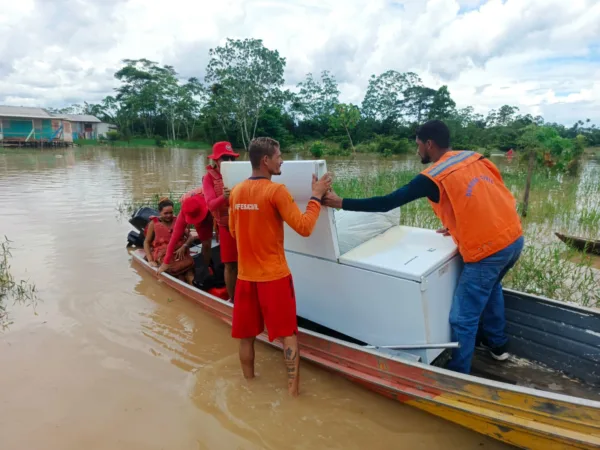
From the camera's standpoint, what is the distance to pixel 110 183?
16.1 metres

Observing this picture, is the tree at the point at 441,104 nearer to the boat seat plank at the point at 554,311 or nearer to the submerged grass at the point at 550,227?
the submerged grass at the point at 550,227

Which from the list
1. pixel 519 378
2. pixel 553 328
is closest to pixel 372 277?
pixel 519 378

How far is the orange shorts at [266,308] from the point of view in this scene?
9.14 ft

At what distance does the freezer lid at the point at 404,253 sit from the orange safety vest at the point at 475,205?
246 millimetres

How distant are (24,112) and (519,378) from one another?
50.6 m

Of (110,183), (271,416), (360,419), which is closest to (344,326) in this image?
(360,419)

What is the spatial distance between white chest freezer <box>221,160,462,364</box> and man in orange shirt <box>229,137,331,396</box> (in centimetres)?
28

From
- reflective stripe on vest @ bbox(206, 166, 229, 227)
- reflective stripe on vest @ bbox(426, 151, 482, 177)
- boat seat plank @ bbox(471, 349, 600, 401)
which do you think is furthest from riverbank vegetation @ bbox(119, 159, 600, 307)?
reflective stripe on vest @ bbox(206, 166, 229, 227)

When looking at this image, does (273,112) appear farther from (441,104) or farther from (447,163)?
(447,163)

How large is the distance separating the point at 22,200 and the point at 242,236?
40.1 feet

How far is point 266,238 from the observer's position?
2725 millimetres

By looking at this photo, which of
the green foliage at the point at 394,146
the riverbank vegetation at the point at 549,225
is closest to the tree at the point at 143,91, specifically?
the green foliage at the point at 394,146

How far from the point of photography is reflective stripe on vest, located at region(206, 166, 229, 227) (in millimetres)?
3941

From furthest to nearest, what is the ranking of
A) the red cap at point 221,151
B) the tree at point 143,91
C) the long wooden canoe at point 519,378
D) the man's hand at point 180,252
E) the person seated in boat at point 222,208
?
the tree at point 143,91, the man's hand at point 180,252, the red cap at point 221,151, the person seated in boat at point 222,208, the long wooden canoe at point 519,378
